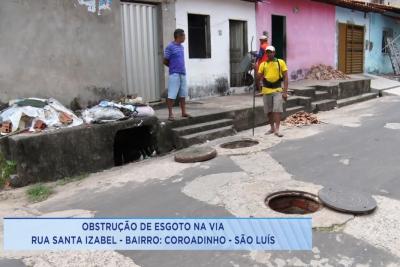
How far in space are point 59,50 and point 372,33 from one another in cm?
1630

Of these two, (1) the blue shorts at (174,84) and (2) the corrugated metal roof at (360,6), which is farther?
(2) the corrugated metal roof at (360,6)

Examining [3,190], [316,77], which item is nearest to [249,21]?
[316,77]

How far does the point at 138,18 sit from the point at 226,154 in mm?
3997

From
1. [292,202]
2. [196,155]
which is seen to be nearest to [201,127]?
[196,155]

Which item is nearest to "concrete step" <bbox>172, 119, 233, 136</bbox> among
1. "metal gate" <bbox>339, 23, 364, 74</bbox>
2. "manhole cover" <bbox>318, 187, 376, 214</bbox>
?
"manhole cover" <bbox>318, 187, 376, 214</bbox>

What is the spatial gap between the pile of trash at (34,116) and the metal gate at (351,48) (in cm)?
1330

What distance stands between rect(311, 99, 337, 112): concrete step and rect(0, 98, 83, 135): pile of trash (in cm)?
Result: 674

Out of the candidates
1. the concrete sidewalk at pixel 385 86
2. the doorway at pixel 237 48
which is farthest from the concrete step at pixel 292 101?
the concrete sidewalk at pixel 385 86

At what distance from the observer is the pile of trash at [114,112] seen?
6805 millimetres

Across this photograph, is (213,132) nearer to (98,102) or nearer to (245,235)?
(98,102)

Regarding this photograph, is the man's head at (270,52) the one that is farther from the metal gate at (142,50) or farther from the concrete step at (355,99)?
the concrete step at (355,99)

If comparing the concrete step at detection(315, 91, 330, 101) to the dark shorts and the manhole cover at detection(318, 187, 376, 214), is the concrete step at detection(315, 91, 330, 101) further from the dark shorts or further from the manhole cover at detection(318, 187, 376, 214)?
the manhole cover at detection(318, 187, 376, 214)

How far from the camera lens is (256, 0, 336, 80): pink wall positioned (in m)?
13.0

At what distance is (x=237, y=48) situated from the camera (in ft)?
39.3
